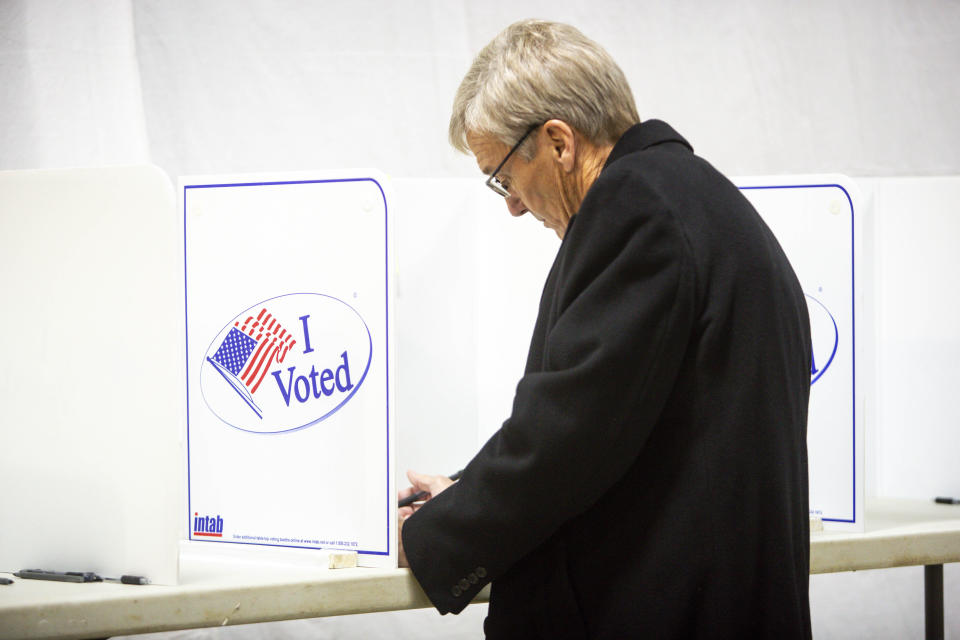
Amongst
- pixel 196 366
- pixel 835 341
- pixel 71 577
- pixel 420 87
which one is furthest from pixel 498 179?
pixel 420 87

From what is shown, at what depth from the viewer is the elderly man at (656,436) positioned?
2.68 feet

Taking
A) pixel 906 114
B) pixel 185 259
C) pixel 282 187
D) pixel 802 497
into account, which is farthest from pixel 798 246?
pixel 906 114

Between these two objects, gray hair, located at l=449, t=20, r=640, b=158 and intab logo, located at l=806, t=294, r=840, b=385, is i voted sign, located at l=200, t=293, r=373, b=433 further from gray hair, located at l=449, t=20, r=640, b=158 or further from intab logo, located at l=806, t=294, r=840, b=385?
intab logo, located at l=806, t=294, r=840, b=385

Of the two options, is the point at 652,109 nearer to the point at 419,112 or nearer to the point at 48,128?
the point at 419,112

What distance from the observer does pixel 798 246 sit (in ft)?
4.28

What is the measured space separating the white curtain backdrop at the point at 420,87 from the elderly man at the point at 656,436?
1.31m

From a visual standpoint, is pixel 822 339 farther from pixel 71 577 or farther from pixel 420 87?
pixel 420 87

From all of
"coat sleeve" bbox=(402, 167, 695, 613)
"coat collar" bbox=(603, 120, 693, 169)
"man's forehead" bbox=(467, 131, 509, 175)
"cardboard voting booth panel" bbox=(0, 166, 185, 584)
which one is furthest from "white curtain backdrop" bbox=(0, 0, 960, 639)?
"coat sleeve" bbox=(402, 167, 695, 613)

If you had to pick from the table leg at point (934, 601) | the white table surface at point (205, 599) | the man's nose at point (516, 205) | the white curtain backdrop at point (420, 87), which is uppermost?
the white curtain backdrop at point (420, 87)

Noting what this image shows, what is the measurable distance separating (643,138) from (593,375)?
0.30 meters

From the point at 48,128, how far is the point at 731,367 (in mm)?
1755

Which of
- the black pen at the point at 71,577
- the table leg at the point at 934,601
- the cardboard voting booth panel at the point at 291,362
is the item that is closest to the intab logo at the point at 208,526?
the cardboard voting booth panel at the point at 291,362

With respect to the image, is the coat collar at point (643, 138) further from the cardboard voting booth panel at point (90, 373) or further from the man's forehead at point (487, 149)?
the cardboard voting booth panel at point (90, 373)

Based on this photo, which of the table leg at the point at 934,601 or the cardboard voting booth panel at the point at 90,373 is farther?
the table leg at the point at 934,601
